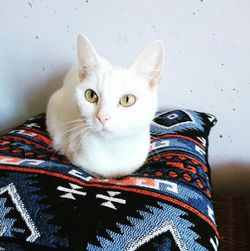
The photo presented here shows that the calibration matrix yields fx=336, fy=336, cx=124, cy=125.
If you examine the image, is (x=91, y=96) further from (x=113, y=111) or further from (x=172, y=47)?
(x=172, y=47)

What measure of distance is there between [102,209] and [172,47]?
71cm

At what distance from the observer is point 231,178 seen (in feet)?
4.18

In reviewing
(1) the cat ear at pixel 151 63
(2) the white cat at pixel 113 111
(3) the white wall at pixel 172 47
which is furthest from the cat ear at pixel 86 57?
(3) the white wall at pixel 172 47

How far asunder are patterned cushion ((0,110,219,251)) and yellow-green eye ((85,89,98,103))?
0.17m

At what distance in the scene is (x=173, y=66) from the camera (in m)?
1.19

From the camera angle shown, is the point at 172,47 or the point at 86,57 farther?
the point at 172,47

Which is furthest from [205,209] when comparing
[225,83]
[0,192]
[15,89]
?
[15,89]

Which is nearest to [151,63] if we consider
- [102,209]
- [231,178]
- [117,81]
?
[117,81]

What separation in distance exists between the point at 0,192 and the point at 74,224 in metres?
0.18

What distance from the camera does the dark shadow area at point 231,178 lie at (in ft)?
4.12

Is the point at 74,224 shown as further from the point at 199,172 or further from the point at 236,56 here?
the point at 236,56

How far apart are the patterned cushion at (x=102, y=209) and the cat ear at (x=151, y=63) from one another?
23 centimetres

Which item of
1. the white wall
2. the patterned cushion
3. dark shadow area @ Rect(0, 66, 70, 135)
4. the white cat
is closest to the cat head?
the white cat

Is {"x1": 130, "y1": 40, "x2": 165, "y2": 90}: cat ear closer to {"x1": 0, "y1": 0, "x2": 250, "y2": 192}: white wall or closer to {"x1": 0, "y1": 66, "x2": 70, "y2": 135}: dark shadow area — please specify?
{"x1": 0, "y1": 0, "x2": 250, "y2": 192}: white wall
